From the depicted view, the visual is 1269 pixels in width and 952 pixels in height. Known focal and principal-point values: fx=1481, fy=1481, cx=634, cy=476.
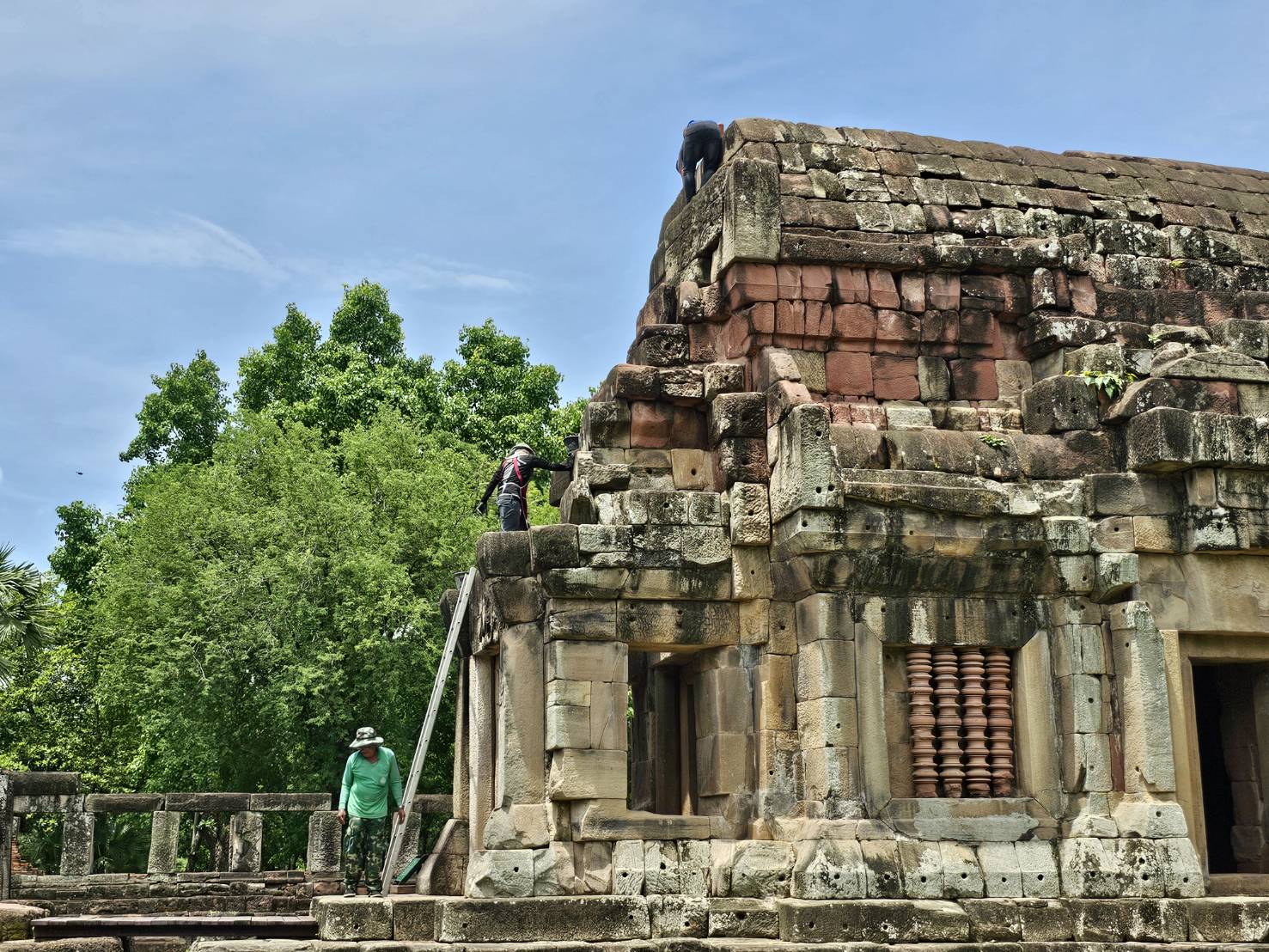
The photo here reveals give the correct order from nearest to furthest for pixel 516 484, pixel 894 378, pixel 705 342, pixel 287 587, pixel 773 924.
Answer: pixel 773 924
pixel 894 378
pixel 705 342
pixel 516 484
pixel 287 587

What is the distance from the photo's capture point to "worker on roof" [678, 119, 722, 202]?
14.4 meters

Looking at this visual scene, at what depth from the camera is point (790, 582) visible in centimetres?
1229

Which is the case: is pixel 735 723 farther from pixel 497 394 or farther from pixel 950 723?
pixel 497 394

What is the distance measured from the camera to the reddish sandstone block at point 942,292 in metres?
13.3

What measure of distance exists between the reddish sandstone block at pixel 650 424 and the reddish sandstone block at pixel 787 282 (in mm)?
1435

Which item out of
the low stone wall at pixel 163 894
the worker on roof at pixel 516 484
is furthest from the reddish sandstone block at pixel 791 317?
the low stone wall at pixel 163 894

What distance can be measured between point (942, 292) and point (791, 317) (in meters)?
1.43

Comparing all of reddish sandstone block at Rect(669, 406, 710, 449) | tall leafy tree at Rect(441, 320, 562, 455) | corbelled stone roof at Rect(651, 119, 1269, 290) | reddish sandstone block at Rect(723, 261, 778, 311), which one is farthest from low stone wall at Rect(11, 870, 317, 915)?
tall leafy tree at Rect(441, 320, 562, 455)

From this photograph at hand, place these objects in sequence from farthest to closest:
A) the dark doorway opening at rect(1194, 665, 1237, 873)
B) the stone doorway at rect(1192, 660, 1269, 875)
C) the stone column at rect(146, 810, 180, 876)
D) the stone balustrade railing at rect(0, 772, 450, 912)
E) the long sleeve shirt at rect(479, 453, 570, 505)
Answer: the stone column at rect(146, 810, 180, 876) → the stone balustrade railing at rect(0, 772, 450, 912) → the long sleeve shirt at rect(479, 453, 570, 505) → the dark doorway opening at rect(1194, 665, 1237, 873) → the stone doorway at rect(1192, 660, 1269, 875)

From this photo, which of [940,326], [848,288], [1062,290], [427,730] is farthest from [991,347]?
[427,730]

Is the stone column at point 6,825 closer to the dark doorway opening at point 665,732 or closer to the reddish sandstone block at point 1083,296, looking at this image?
the dark doorway opening at point 665,732

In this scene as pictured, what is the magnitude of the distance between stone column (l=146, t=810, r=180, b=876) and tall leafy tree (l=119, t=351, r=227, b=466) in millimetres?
16970

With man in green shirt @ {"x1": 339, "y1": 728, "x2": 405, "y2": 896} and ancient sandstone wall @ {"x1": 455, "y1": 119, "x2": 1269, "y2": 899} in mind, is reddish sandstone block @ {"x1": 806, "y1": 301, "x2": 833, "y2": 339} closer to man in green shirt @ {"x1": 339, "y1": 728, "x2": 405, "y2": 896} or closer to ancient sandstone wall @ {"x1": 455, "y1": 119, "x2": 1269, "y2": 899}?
ancient sandstone wall @ {"x1": 455, "y1": 119, "x2": 1269, "y2": 899}

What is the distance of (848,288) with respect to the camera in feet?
43.2
